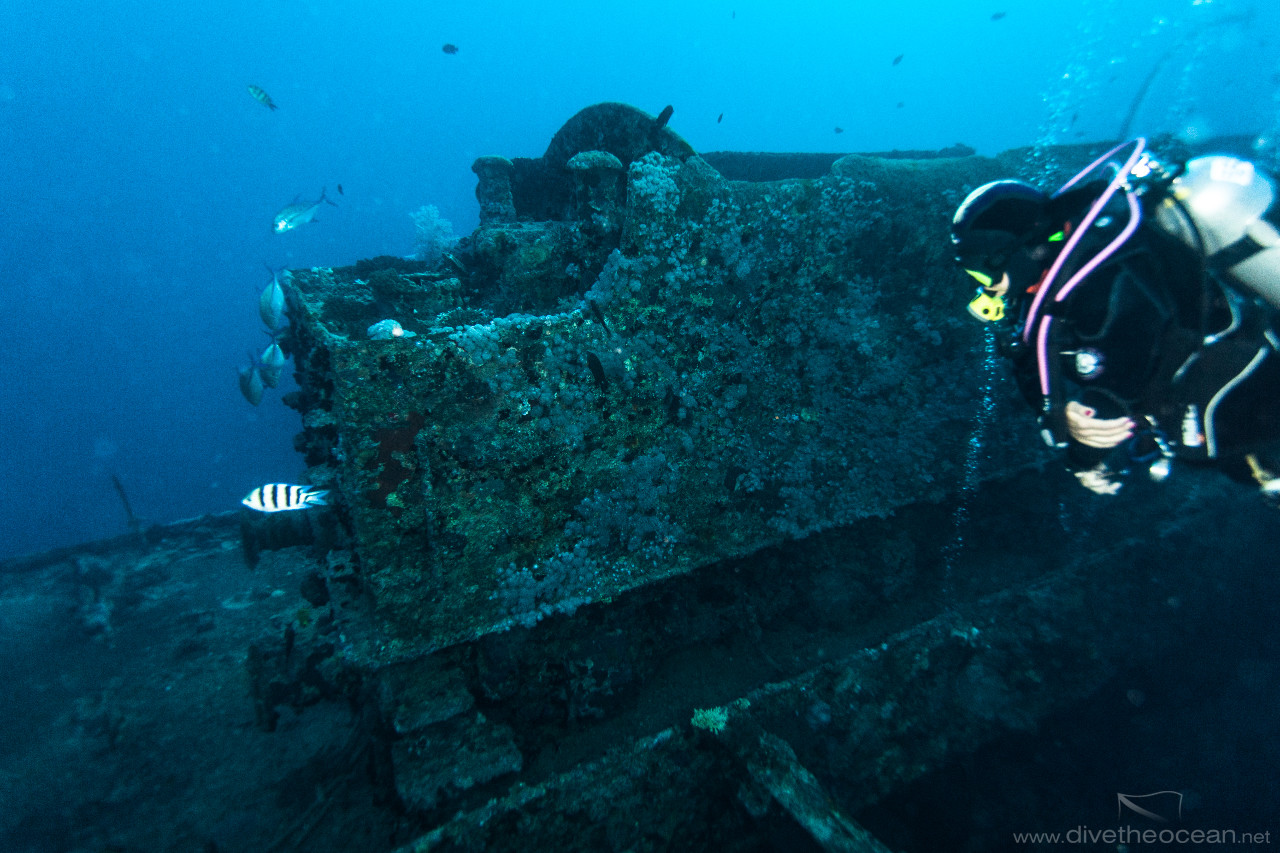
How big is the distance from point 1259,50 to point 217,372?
112582 millimetres

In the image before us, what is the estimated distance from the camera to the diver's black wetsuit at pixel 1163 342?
224cm

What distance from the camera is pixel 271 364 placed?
263 inches

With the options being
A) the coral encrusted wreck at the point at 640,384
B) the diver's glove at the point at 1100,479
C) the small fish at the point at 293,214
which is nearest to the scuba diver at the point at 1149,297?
the diver's glove at the point at 1100,479

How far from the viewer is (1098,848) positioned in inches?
117

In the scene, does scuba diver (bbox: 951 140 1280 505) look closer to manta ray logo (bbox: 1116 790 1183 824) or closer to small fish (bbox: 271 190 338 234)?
manta ray logo (bbox: 1116 790 1183 824)

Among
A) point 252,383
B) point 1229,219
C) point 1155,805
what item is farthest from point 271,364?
point 1155,805

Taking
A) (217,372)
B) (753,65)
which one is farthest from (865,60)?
(217,372)

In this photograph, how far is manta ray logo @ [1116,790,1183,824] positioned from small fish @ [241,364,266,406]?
32.5ft

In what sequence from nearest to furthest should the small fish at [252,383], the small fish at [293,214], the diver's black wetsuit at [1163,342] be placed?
the diver's black wetsuit at [1163,342], the small fish at [293,214], the small fish at [252,383]

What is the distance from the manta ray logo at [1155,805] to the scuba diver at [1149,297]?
215cm

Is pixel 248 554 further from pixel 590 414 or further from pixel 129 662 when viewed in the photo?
pixel 590 414

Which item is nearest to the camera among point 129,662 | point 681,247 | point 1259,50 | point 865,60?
point 681,247

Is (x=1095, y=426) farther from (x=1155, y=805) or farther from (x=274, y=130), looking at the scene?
(x=274, y=130)

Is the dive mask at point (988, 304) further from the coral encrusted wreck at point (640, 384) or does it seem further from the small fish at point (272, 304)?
the small fish at point (272, 304)
